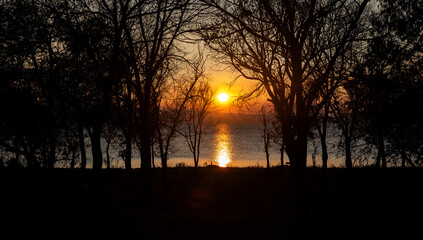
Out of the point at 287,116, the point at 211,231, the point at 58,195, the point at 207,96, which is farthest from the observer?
the point at 207,96

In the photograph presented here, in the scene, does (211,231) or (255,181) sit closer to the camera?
(211,231)

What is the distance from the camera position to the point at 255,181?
1147 inches

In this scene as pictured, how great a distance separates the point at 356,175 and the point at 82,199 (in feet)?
81.7

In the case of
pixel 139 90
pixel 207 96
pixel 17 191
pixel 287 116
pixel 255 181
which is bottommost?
pixel 255 181

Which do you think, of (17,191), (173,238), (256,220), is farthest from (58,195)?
(256,220)

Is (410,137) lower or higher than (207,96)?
lower

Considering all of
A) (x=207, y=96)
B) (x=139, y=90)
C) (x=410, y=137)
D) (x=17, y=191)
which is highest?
(x=207, y=96)

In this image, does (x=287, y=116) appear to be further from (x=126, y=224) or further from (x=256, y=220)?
(x=126, y=224)

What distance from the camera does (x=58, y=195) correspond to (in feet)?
48.5

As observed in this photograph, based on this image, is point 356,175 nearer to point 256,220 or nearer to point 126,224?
point 256,220

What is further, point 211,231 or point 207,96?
point 207,96

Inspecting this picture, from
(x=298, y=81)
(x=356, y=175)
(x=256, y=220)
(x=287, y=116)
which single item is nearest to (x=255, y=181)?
(x=356, y=175)

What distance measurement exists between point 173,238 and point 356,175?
83.2 ft

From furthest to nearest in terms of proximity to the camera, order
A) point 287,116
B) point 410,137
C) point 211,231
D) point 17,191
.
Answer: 1. point 287,116
2. point 410,137
3. point 17,191
4. point 211,231
